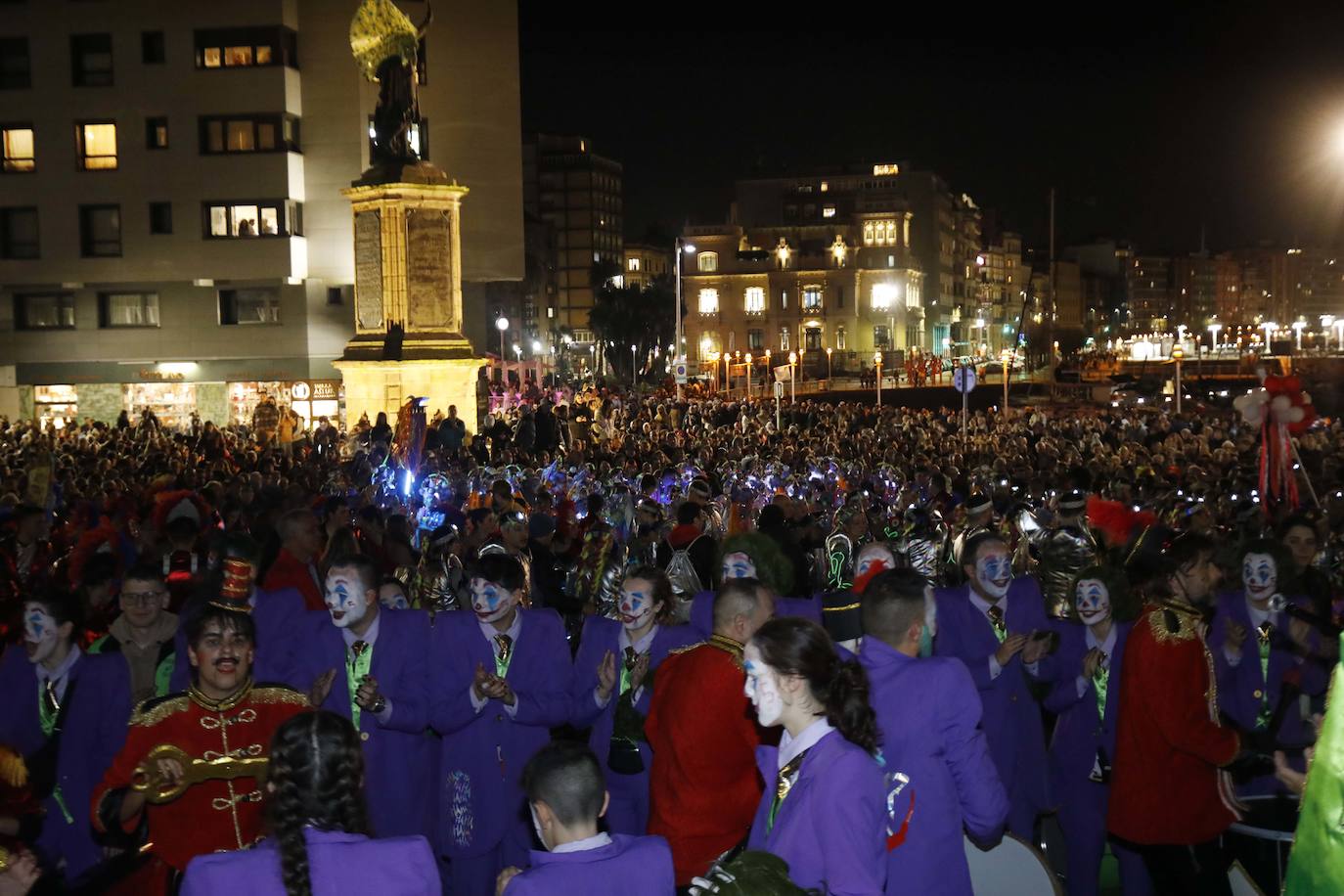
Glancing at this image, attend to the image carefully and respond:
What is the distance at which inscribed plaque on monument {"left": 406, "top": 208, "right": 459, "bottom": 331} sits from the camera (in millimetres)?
30453

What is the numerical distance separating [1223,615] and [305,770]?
5.44m

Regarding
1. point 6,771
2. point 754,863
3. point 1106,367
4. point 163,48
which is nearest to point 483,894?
point 6,771

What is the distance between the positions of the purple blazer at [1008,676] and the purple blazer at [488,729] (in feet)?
6.71

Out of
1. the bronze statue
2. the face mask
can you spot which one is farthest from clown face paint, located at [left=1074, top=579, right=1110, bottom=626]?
the bronze statue

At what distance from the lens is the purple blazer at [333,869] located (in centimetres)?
348

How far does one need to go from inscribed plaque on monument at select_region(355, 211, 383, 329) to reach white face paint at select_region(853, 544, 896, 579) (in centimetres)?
2460

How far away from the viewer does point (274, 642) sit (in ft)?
22.0

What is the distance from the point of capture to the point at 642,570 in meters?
6.75

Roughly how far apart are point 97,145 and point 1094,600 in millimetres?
42757

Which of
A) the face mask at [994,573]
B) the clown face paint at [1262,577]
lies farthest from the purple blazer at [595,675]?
the clown face paint at [1262,577]

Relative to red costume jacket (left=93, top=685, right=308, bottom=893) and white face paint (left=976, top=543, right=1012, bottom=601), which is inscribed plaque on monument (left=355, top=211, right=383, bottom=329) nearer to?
white face paint (left=976, top=543, right=1012, bottom=601)

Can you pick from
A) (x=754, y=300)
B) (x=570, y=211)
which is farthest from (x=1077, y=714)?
(x=570, y=211)

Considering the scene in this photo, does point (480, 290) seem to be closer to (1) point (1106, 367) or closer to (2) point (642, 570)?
(2) point (642, 570)

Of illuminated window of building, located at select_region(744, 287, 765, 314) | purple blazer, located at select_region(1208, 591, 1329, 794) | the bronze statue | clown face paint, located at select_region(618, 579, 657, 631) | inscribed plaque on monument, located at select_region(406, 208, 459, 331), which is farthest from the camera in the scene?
illuminated window of building, located at select_region(744, 287, 765, 314)
